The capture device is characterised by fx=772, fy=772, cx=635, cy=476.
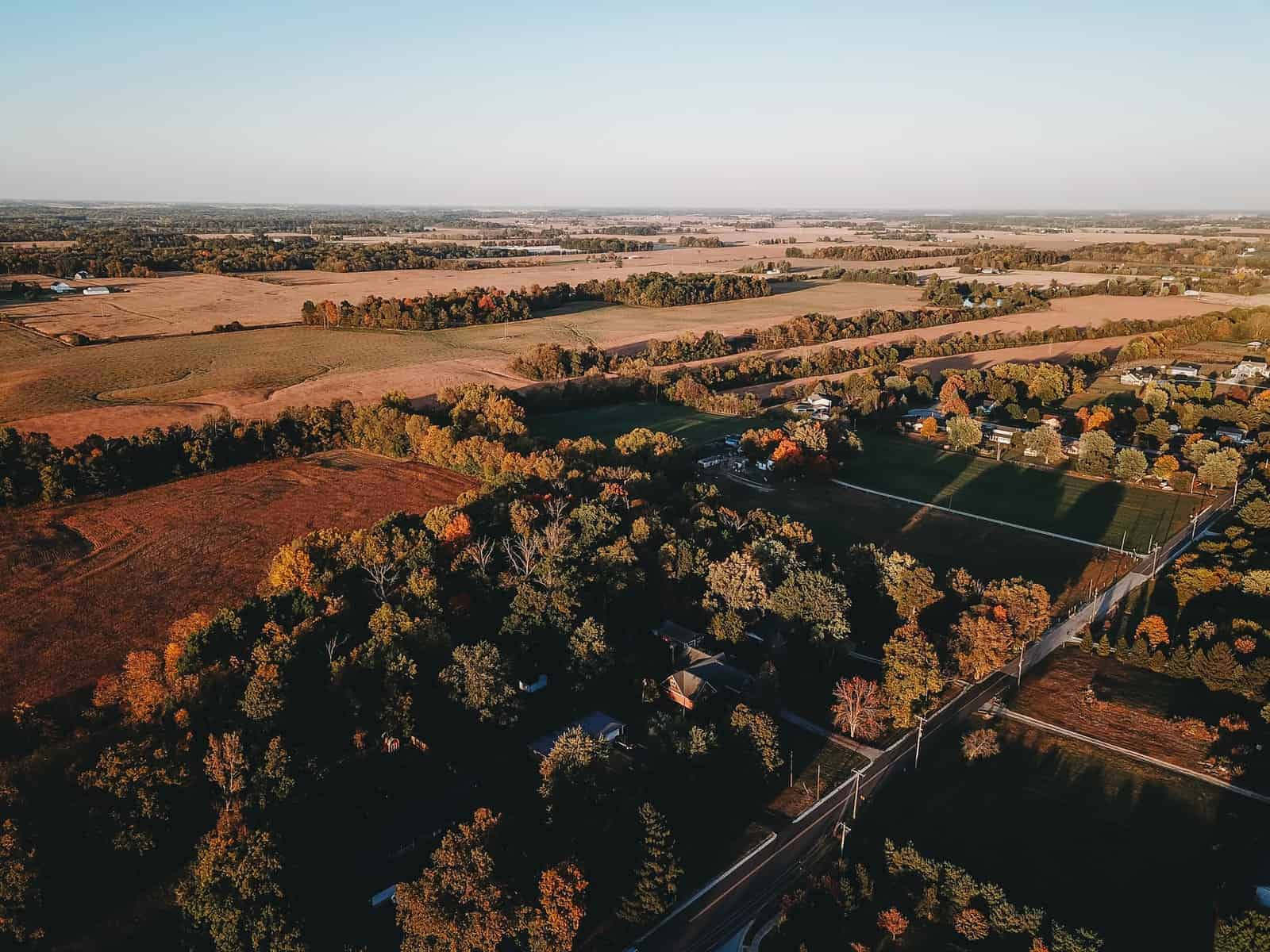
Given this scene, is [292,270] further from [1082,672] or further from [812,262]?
[1082,672]

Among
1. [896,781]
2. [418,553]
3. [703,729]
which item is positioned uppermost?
[418,553]

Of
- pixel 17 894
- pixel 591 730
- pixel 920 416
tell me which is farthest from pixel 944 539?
pixel 17 894

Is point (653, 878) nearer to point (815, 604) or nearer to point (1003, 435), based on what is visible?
point (815, 604)

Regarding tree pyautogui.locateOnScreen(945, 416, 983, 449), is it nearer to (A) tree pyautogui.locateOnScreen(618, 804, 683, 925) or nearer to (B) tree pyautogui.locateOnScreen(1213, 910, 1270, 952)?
(B) tree pyautogui.locateOnScreen(1213, 910, 1270, 952)

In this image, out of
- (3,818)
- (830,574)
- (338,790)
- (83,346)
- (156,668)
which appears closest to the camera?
(3,818)

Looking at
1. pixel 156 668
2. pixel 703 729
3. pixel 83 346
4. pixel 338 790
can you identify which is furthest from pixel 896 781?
pixel 83 346

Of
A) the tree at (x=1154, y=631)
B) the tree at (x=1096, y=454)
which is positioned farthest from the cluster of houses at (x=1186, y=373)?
the tree at (x=1154, y=631)
